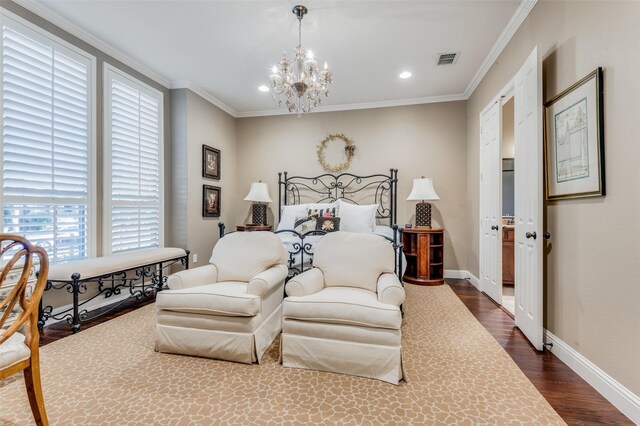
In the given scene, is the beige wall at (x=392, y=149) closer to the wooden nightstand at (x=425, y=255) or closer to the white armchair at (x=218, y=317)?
the wooden nightstand at (x=425, y=255)

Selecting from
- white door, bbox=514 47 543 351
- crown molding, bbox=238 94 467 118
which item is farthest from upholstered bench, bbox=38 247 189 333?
white door, bbox=514 47 543 351

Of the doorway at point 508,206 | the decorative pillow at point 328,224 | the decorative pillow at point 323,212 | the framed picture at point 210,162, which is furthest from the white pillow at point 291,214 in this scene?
the doorway at point 508,206

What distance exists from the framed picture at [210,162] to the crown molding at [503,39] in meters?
4.11

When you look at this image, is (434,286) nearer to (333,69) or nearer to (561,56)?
(561,56)

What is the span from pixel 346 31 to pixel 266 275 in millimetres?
2566

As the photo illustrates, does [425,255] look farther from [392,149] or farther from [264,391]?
[264,391]

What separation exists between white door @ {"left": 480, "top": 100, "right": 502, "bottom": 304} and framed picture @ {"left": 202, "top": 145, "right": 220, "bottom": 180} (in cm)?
409

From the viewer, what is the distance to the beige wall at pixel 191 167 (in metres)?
4.43

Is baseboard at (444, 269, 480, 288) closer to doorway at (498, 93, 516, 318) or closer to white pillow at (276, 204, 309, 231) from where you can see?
doorway at (498, 93, 516, 318)

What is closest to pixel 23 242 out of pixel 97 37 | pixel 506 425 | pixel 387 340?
pixel 387 340

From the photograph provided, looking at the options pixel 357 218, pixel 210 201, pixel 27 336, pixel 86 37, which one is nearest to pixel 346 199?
pixel 357 218

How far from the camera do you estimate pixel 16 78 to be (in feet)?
8.62

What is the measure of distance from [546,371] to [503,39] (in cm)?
319

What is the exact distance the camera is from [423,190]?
Result: 4.47 metres
